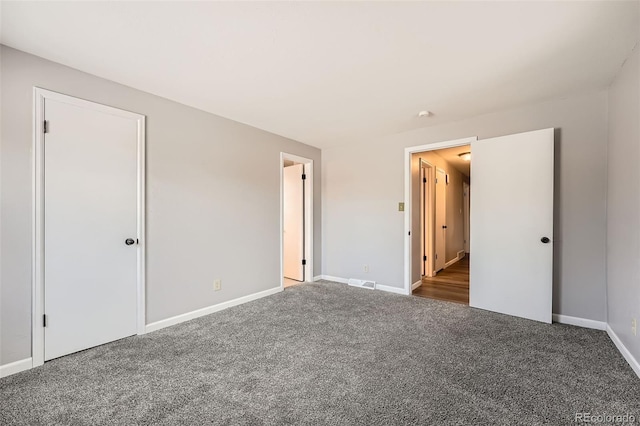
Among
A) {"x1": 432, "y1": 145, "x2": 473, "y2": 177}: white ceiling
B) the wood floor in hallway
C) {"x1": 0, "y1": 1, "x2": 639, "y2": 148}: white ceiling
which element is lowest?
the wood floor in hallway

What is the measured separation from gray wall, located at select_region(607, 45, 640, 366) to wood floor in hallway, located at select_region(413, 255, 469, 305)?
1.45 meters

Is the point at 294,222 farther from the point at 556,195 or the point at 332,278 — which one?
the point at 556,195

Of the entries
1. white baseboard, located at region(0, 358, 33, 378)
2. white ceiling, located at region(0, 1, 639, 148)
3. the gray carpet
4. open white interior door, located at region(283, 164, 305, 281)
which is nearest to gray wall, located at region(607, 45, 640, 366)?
white ceiling, located at region(0, 1, 639, 148)

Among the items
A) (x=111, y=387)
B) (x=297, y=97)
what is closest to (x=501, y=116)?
(x=297, y=97)

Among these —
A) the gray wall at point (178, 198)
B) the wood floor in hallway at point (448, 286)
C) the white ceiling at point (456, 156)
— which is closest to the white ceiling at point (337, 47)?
the gray wall at point (178, 198)

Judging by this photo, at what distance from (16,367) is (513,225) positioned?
15.2 feet

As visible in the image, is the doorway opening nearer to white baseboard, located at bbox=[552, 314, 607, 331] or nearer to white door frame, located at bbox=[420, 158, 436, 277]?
white door frame, located at bbox=[420, 158, 436, 277]

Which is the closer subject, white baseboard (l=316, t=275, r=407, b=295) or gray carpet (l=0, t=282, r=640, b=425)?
gray carpet (l=0, t=282, r=640, b=425)

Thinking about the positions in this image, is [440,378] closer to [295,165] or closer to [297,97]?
[297,97]

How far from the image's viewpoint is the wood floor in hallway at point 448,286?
12.6 feet

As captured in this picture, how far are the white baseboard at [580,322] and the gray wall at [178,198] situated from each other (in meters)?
3.40

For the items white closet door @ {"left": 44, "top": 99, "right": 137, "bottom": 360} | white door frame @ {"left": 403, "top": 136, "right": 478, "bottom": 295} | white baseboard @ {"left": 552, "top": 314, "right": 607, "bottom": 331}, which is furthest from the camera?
white door frame @ {"left": 403, "top": 136, "right": 478, "bottom": 295}

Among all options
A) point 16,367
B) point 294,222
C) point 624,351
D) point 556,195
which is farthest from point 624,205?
point 16,367

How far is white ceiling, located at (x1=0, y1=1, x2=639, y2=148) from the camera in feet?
5.33
